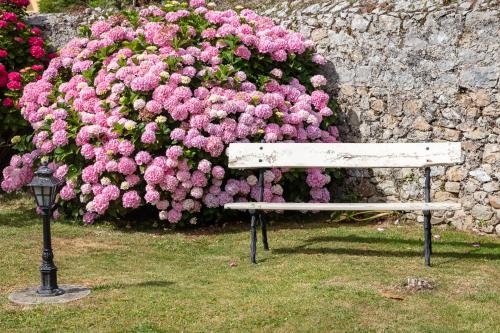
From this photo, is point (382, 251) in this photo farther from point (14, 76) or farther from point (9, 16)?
point (9, 16)

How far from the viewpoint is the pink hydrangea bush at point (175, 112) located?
776 cm

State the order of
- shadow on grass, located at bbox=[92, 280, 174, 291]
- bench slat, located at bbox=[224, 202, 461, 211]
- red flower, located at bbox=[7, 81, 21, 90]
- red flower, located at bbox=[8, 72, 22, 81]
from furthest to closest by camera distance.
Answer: red flower, located at bbox=[8, 72, 22, 81]
red flower, located at bbox=[7, 81, 21, 90]
bench slat, located at bbox=[224, 202, 461, 211]
shadow on grass, located at bbox=[92, 280, 174, 291]

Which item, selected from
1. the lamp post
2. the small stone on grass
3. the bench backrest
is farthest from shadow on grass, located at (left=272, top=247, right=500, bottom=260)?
the lamp post

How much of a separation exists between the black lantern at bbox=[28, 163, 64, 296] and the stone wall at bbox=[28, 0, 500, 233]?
423cm

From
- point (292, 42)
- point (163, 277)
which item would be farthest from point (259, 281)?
point (292, 42)

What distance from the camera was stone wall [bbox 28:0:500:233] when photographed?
7.46 metres

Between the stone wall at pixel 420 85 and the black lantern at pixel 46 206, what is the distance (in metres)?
4.23

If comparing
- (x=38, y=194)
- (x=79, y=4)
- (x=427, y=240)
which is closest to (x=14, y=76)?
(x=79, y=4)

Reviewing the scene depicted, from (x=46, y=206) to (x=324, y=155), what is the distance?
108 inches

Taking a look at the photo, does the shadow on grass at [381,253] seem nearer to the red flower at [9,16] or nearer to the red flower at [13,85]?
the red flower at [13,85]

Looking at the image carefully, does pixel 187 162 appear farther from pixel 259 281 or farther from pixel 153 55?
pixel 259 281

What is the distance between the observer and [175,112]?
7.71 metres

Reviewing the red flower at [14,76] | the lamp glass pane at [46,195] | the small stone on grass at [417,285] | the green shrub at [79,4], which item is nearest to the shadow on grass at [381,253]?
the small stone on grass at [417,285]

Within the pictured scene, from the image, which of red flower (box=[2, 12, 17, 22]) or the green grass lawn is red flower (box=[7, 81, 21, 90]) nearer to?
red flower (box=[2, 12, 17, 22])
